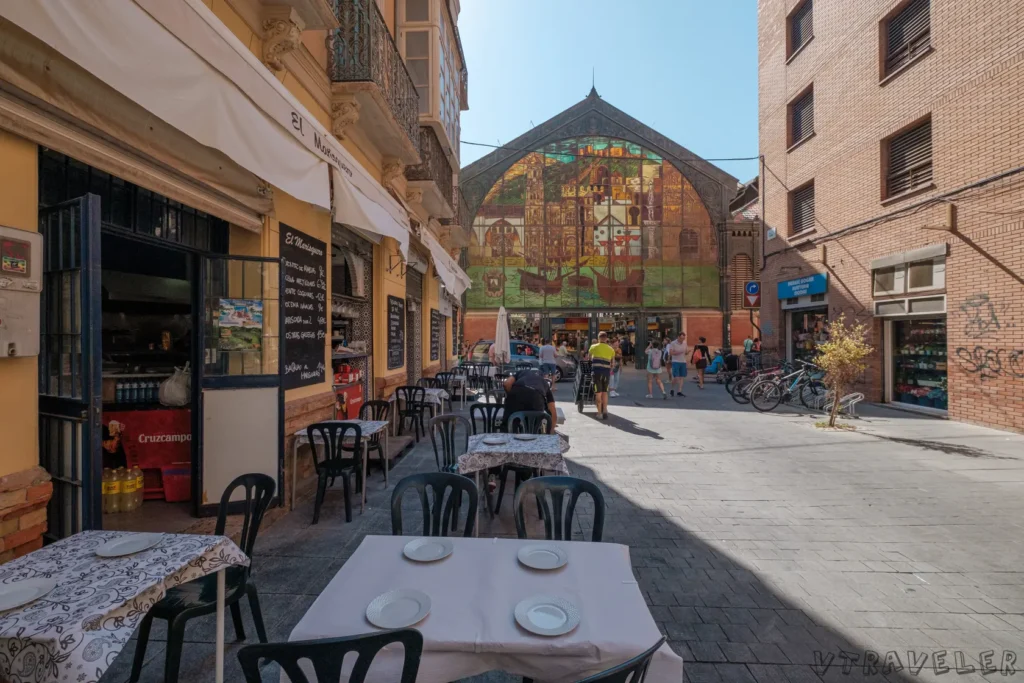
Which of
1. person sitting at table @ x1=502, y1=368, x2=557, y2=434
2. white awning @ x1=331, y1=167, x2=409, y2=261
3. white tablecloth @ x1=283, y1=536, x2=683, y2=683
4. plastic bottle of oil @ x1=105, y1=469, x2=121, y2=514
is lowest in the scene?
plastic bottle of oil @ x1=105, y1=469, x2=121, y2=514

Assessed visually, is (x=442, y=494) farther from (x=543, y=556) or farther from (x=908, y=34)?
(x=908, y=34)

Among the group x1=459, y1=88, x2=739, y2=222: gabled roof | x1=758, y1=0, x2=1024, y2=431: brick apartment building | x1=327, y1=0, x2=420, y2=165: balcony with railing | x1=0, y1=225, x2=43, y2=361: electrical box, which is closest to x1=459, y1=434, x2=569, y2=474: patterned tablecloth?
x1=0, y1=225, x2=43, y2=361: electrical box

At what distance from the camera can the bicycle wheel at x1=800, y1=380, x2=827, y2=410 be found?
1116cm

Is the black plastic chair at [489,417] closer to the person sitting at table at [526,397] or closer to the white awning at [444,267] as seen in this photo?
the person sitting at table at [526,397]

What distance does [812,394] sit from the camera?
11.3 metres

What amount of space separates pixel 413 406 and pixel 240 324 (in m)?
3.68

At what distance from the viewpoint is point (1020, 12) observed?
26.7ft

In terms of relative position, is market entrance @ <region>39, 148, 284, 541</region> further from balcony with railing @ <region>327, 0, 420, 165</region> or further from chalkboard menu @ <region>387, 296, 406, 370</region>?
chalkboard menu @ <region>387, 296, 406, 370</region>

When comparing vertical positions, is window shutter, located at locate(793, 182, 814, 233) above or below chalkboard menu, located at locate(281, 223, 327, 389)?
above

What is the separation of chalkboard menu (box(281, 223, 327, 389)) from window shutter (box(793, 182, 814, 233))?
45.4 ft

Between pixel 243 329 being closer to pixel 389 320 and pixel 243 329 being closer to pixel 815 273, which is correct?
pixel 389 320

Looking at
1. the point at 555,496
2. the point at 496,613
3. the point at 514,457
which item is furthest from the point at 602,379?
the point at 496,613

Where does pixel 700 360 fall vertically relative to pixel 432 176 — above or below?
below

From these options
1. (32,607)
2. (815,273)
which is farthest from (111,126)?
(815,273)
